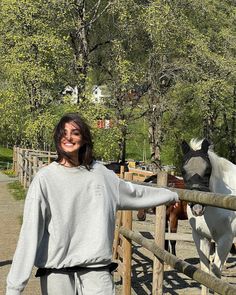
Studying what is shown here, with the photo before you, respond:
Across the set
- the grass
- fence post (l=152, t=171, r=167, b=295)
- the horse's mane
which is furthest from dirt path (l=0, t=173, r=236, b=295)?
the grass

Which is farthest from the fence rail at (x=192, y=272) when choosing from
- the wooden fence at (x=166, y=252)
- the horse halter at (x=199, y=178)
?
the horse halter at (x=199, y=178)

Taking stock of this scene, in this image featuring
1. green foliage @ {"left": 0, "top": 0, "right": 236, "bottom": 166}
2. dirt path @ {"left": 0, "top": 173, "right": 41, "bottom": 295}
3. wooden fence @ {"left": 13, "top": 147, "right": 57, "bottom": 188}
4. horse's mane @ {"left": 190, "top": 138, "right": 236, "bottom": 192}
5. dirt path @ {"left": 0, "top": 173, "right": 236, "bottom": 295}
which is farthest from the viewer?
green foliage @ {"left": 0, "top": 0, "right": 236, "bottom": 166}

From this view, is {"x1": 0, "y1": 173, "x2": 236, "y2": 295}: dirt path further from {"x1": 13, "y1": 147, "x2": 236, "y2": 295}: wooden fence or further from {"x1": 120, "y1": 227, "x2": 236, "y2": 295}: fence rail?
{"x1": 120, "y1": 227, "x2": 236, "y2": 295}: fence rail

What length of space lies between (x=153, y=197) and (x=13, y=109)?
801 inches

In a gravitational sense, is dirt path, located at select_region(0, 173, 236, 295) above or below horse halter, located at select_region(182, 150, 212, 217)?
below

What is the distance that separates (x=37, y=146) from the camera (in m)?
25.8

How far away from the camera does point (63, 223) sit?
129 inches

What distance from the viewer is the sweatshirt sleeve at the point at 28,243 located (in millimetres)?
3152

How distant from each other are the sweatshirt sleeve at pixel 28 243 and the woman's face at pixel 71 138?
11.9 inches

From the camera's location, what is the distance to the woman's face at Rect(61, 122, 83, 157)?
133 inches

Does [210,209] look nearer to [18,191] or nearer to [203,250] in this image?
[203,250]

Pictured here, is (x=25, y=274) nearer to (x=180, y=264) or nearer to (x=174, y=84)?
(x=180, y=264)

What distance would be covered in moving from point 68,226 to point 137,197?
21.4 inches

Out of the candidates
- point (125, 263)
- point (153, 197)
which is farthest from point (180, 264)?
point (125, 263)
